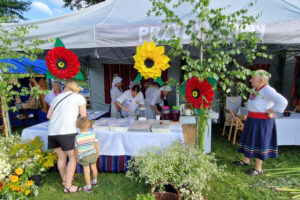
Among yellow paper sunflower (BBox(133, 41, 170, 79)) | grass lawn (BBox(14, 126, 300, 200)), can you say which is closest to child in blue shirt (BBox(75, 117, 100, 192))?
grass lawn (BBox(14, 126, 300, 200))

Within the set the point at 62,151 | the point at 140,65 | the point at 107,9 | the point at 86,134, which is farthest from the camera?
the point at 107,9

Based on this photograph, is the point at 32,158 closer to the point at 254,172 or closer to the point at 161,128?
the point at 161,128

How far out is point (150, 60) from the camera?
165 centimetres

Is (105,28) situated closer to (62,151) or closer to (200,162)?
(62,151)

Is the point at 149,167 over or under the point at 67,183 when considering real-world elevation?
over

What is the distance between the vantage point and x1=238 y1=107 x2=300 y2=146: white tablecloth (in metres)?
3.30

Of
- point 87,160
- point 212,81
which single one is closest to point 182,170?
point 212,81

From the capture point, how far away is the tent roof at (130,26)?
6.54 feet

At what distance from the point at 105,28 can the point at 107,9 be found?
943 millimetres

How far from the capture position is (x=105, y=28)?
2.20 meters

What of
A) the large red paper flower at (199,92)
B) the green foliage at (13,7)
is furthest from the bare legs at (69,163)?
the green foliage at (13,7)

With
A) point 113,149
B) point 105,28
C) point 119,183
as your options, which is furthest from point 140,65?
point 119,183

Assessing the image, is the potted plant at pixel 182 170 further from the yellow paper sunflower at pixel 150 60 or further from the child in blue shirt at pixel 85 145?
the yellow paper sunflower at pixel 150 60

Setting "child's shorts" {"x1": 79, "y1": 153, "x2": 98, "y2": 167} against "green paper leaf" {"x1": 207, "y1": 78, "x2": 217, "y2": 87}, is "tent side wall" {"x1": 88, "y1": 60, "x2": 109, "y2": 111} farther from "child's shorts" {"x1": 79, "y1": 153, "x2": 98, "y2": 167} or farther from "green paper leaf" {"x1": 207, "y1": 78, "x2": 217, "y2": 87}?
"green paper leaf" {"x1": 207, "y1": 78, "x2": 217, "y2": 87}
